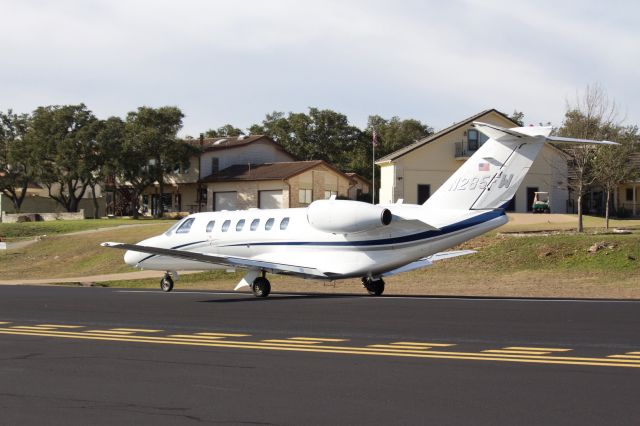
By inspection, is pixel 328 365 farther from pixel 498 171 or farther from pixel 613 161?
pixel 613 161

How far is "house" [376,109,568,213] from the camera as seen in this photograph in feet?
214

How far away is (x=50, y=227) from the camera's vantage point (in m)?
67.4

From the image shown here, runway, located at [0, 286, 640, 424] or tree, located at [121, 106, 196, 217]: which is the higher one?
tree, located at [121, 106, 196, 217]

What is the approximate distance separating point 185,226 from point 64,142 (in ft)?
158

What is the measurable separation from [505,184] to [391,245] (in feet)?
11.2

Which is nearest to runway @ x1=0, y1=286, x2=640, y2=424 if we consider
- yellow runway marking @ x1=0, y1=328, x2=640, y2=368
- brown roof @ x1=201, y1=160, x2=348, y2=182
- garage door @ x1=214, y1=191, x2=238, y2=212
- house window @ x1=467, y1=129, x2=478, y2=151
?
yellow runway marking @ x1=0, y1=328, x2=640, y2=368

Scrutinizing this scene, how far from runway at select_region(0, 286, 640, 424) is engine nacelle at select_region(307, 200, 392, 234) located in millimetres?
3907

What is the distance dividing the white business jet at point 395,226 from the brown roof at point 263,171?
42.0m

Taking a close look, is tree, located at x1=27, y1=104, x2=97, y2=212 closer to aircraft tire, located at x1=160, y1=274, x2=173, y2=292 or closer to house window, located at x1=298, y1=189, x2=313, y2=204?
house window, located at x1=298, y1=189, x2=313, y2=204

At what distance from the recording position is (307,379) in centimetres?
1137

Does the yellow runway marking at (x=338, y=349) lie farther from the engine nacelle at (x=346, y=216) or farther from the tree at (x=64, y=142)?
the tree at (x=64, y=142)

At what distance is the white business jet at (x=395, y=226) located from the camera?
25.5 meters

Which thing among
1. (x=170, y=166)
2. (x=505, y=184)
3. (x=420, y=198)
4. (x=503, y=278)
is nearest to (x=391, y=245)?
(x=505, y=184)

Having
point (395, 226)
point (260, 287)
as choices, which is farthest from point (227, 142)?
point (395, 226)
